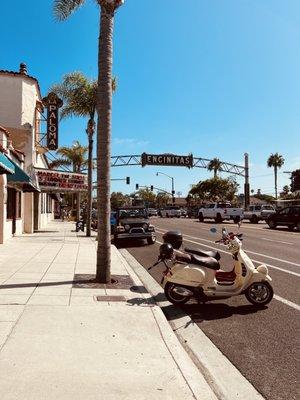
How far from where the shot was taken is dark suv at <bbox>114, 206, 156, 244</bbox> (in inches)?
828

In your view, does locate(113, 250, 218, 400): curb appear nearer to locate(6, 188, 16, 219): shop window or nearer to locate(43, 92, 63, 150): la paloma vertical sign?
locate(6, 188, 16, 219): shop window

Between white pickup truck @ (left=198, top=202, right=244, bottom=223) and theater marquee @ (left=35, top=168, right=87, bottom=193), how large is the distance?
58.2 feet

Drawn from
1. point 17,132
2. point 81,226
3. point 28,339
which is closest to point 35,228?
point 81,226

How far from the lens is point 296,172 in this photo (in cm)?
9750

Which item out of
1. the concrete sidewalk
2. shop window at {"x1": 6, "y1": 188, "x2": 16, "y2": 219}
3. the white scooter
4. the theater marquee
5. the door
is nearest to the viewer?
the concrete sidewalk

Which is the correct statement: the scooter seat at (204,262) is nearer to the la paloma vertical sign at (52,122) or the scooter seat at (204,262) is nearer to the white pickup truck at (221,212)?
the la paloma vertical sign at (52,122)

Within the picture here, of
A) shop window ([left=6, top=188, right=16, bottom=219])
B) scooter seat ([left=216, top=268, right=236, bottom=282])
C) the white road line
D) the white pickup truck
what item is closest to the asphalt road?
the white road line

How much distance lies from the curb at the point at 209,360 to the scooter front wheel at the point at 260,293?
1278 millimetres

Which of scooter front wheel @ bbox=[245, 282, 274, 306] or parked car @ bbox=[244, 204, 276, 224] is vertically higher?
parked car @ bbox=[244, 204, 276, 224]

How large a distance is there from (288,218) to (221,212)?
12502 millimetres

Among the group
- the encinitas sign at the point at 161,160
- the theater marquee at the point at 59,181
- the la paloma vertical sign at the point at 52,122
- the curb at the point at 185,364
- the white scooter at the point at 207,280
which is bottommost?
the curb at the point at 185,364

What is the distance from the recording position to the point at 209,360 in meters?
5.60

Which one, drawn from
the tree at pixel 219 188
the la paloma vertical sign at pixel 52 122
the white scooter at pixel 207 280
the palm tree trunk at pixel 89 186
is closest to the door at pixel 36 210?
the la paloma vertical sign at pixel 52 122

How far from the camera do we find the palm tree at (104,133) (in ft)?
33.3
